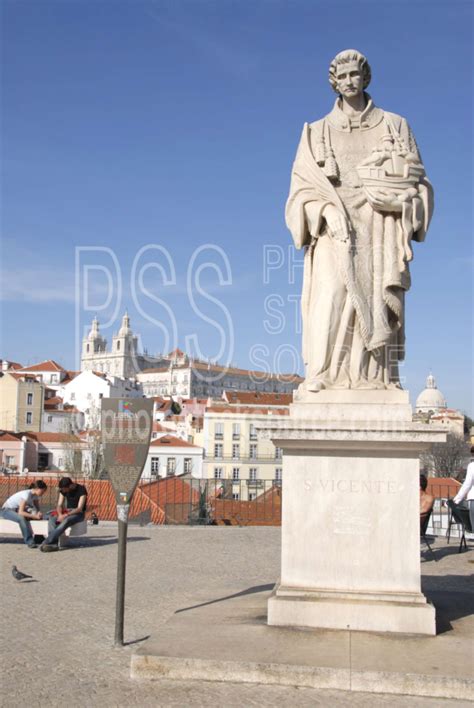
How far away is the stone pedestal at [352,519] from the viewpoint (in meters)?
5.97

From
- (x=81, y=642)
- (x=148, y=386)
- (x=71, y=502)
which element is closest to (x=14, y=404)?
(x=71, y=502)

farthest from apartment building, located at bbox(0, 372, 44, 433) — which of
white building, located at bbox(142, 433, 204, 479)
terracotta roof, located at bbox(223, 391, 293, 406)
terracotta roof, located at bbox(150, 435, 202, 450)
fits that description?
white building, located at bbox(142, 433, 204, 479)

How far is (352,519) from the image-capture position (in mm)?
6148

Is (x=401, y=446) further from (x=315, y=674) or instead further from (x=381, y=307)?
(x=315, y=674)

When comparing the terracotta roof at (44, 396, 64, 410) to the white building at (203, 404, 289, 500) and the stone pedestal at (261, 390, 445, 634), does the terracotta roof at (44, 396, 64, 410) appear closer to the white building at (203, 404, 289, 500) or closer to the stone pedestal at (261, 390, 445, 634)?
the white building at (203, 404, 289, 500)

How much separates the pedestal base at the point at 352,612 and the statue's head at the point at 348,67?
4.70m

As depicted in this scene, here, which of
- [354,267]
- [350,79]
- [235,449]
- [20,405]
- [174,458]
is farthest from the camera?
[20,405]

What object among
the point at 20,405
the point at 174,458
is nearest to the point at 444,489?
the point at 174,458

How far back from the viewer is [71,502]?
502 inches

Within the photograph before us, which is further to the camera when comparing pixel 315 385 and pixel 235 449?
pixel 235 449

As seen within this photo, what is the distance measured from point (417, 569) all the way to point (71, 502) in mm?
8014

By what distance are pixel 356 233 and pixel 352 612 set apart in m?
3.32

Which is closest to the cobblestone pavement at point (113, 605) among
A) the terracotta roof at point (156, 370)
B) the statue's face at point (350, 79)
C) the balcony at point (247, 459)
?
the statue's face at point (350, 79)

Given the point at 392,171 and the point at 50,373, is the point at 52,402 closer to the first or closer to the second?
the point at 50,373
